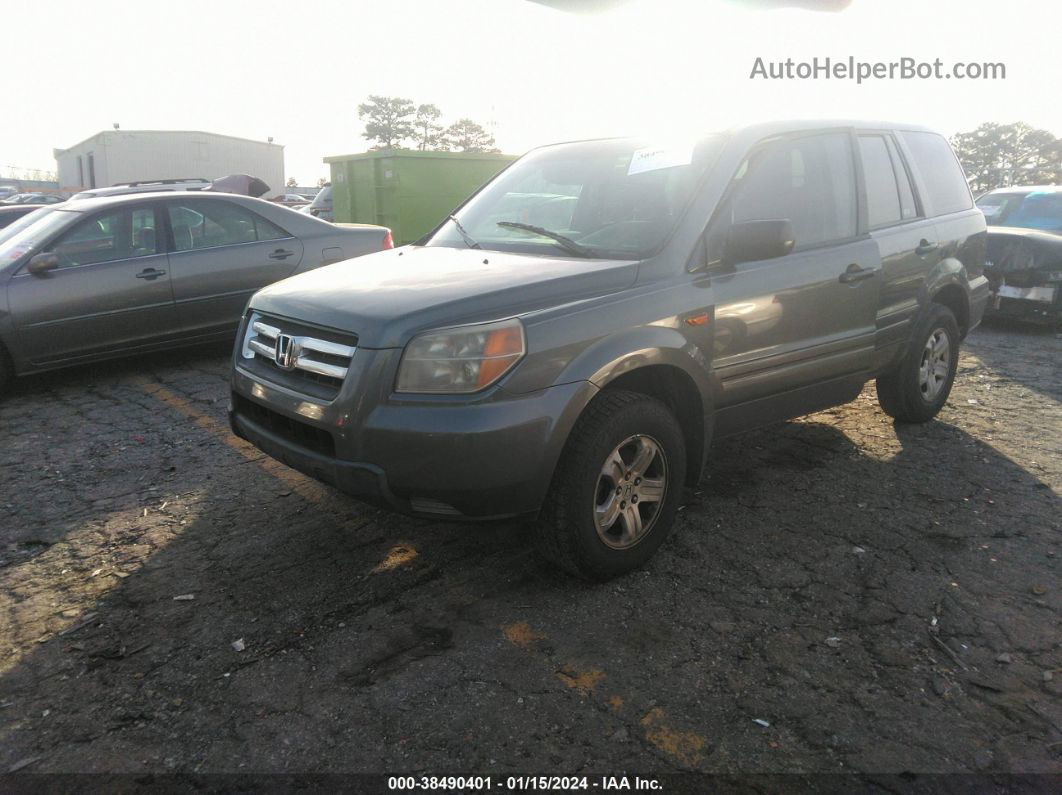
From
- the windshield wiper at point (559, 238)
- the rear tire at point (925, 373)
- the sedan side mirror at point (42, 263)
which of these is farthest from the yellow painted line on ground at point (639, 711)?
the sedan side mirror at point (42, 263)

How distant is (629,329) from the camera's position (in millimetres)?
3254

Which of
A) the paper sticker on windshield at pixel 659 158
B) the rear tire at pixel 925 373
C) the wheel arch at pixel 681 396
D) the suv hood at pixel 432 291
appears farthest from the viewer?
the rear tire at pixel 925 373

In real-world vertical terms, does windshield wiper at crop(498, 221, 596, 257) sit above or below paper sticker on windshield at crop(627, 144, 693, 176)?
below

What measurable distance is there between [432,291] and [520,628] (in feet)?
4.25

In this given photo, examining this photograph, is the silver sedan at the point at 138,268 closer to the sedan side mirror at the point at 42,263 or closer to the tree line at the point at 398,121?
the sedan side mirror at the point at 42,263

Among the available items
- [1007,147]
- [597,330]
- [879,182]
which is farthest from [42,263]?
[1007,147]

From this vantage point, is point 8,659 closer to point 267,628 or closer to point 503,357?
point 267,628

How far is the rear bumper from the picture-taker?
288 cm

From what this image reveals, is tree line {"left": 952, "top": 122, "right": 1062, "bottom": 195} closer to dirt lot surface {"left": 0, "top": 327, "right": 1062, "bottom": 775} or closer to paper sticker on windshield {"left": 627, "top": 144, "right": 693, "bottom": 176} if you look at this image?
paper sticker on windshield {"left": 627, "top": 144, "right": 693, "bottom": 176}

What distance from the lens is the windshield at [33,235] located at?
6.32 meters

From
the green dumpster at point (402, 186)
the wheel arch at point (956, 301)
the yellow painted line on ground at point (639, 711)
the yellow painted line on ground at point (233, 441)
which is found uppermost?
the green dumpster at point (402, 186)

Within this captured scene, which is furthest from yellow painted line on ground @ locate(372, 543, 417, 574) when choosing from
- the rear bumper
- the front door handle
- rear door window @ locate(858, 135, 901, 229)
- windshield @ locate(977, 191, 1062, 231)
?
windshield @ locate(977, 191, 1062, 231)

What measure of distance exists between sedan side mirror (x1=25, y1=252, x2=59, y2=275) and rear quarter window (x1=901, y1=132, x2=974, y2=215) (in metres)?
5.88

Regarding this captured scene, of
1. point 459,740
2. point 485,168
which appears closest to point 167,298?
point 459,740
